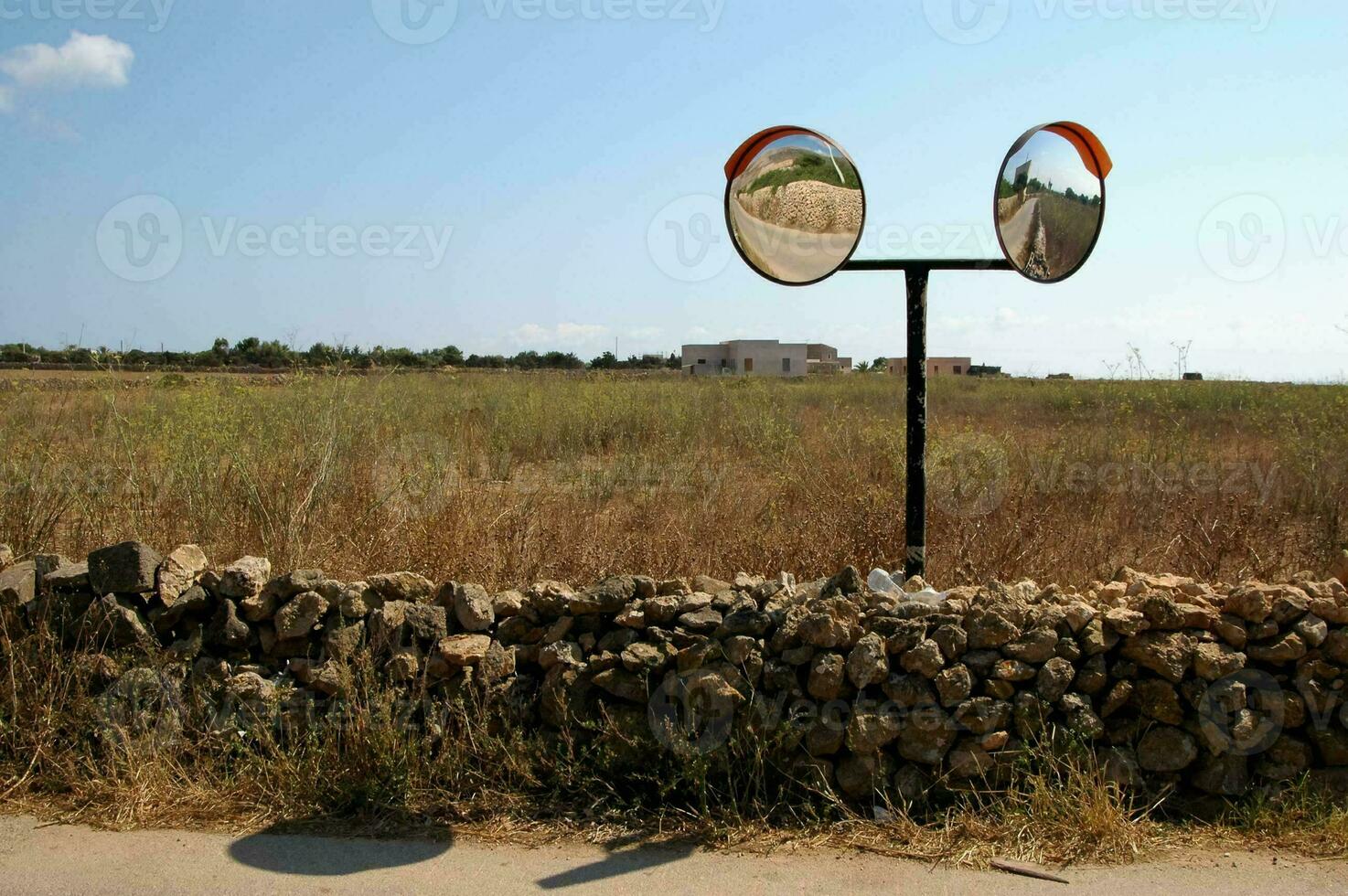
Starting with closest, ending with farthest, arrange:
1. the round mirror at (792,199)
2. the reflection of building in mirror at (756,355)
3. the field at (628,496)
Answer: the round mirror at (792,199) → the field at (628,496) → the reflection of building in mirror at (756,355)

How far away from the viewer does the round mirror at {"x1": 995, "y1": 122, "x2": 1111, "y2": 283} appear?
368 cm

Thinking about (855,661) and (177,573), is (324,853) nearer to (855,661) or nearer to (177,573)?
(177,573)

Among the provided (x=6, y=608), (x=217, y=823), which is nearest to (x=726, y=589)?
(x=217, y=823)

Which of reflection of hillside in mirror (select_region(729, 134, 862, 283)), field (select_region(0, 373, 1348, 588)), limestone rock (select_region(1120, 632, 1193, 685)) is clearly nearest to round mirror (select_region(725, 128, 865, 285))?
reflection of hillside in mirror (select_region(729, 134, 862, 283))

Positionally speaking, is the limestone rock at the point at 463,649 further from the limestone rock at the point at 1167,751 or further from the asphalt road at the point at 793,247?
the limestone rock at the point at 1167,751

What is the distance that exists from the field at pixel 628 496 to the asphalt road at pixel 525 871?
2.03 m

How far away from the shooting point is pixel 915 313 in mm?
3961

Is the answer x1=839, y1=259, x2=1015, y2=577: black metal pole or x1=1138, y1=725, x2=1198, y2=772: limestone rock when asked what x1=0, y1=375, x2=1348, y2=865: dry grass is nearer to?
x1=1138, y1=725, x2=1198, y2=772: limestone rock

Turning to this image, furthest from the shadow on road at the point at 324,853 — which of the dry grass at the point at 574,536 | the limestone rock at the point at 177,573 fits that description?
the limestone rock at the point at 177,573

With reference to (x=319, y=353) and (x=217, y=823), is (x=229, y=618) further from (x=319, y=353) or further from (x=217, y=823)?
(x=319, y=353)

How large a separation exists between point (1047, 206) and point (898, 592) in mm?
1715

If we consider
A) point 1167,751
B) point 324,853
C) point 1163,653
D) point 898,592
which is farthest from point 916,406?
point 324,853

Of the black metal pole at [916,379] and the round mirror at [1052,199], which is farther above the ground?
the round mirror at [1052,199]

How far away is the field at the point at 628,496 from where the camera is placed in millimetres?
5344
